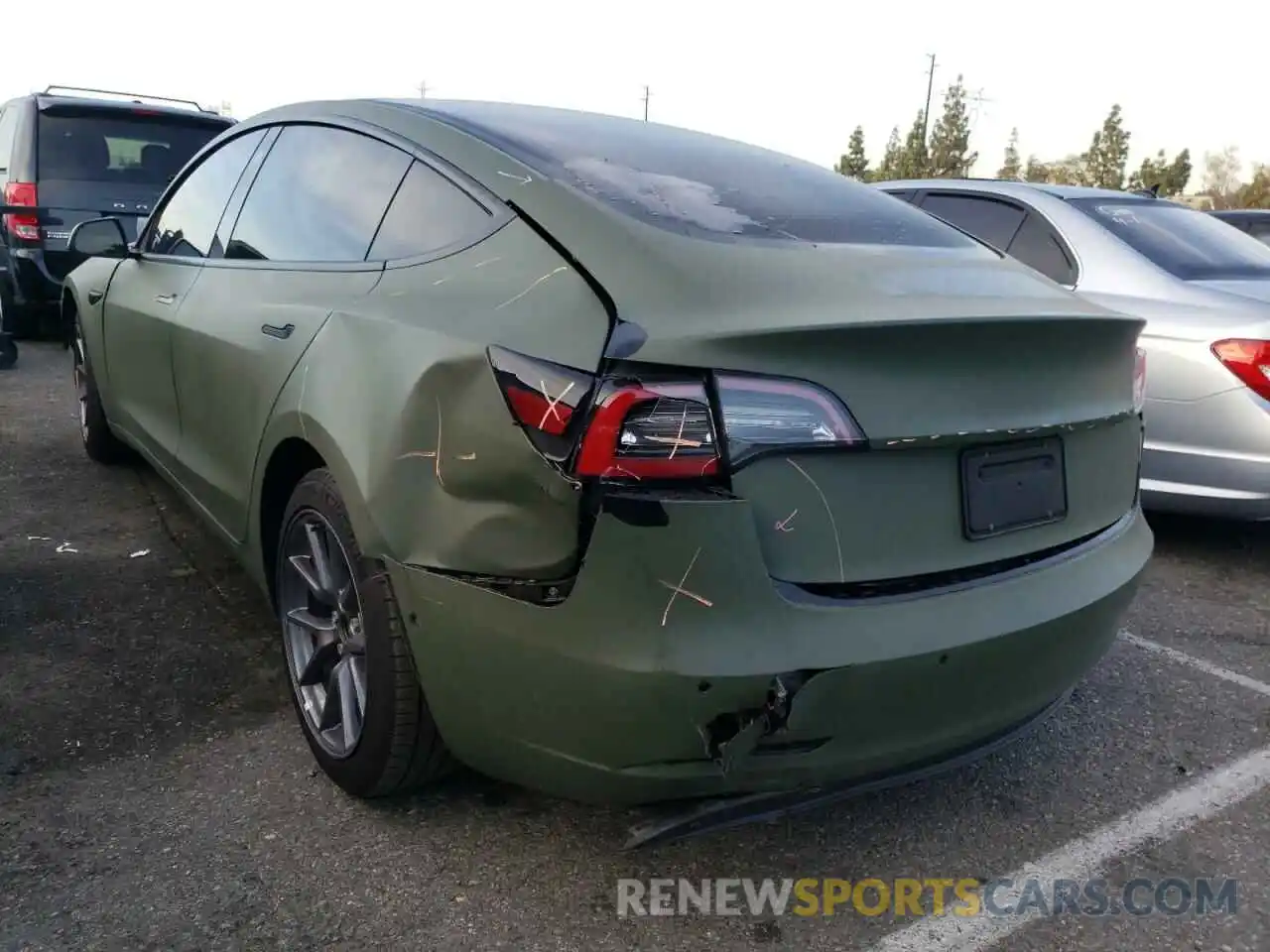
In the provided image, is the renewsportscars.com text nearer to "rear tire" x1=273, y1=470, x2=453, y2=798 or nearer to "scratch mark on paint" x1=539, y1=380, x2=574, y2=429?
"rear tire" x1=273, y1=470, x2=453, y2=798

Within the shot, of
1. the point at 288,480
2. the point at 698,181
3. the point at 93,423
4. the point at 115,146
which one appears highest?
the point at 115,146

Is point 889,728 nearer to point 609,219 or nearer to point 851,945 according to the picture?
point 851,945

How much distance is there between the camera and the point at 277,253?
294 cm

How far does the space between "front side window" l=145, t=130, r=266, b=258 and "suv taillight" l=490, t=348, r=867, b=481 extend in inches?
80.8

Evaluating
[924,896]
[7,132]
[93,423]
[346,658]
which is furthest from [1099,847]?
[7,132]

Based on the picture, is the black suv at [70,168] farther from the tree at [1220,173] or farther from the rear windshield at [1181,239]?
the tree at [1220,173]

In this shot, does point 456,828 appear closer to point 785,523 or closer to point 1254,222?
point 785,523

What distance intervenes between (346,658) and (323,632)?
145mm

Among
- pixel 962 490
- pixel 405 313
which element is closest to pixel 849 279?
pixel 962 490

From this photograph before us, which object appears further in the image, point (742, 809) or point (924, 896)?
point (924, 896)

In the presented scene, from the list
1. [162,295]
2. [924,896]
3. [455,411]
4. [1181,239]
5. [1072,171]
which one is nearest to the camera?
[455,411]

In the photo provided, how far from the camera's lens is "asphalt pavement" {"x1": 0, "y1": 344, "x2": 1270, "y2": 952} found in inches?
82.2

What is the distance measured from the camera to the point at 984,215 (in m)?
5.24

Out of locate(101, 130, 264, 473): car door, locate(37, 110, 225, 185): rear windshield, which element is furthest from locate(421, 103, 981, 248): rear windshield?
locate(37, 110, 225, 185): rear windshield
